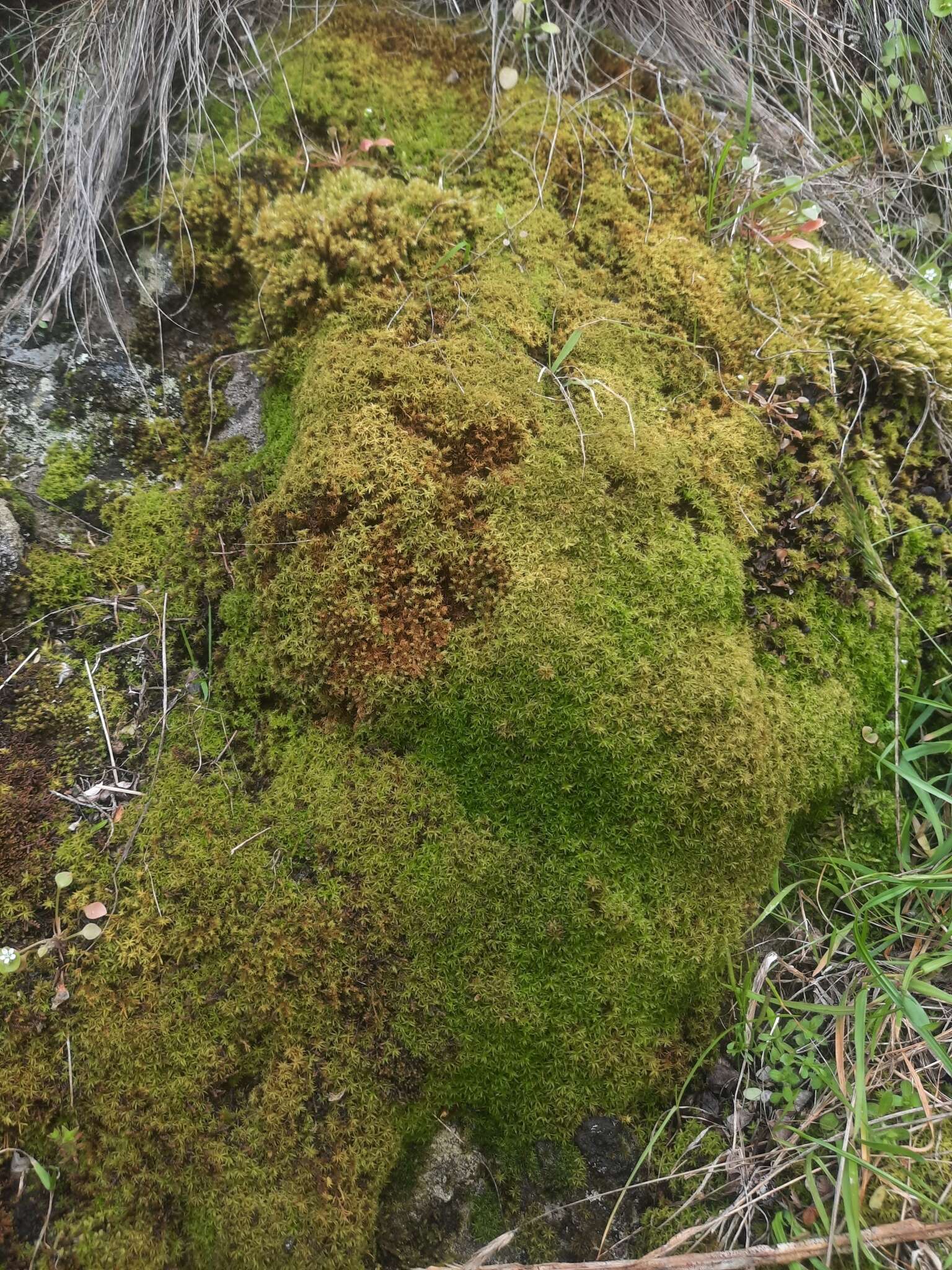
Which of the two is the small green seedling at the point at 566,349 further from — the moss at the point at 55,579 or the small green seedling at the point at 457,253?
the moss at the point at 55,579

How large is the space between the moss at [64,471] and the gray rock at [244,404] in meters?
0.49

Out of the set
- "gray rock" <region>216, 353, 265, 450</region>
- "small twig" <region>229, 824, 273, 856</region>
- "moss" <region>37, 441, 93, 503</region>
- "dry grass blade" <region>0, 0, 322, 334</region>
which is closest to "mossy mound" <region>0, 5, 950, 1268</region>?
"small twig" <region>229, 824, 273, 856</region>

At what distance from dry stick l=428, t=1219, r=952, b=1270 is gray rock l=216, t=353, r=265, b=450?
8.76 ft

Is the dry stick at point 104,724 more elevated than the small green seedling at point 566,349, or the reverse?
the small green seedling at point 566,349

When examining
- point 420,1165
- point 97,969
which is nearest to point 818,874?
point 420,1165

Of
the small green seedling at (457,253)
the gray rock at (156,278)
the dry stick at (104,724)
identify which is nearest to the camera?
the dry stick at (104,724)

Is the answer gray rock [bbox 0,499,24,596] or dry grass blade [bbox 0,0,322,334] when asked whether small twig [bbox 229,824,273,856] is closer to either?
gray rock [bbox 0,499,24,596]

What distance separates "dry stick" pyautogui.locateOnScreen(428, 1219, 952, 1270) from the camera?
1.81 meters

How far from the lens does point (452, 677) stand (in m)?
2.12

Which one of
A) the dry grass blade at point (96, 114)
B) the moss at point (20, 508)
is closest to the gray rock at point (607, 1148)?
the moss at point (20, 508)

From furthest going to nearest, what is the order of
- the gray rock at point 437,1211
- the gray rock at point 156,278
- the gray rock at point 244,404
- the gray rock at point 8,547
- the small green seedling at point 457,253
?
the gray rock at point 156,278, the gray rock at point 244,404, the small green seedling at point 457,253, the gray rock at point 8,547, the gray rock at point 437,1211

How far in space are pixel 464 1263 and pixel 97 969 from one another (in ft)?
4.18

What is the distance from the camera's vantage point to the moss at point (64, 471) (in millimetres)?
2475

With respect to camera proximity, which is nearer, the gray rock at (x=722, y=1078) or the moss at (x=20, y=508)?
the gray rock at (x=722, y=1078)
